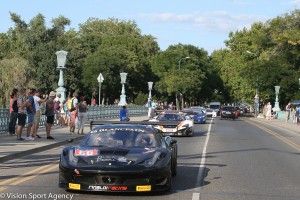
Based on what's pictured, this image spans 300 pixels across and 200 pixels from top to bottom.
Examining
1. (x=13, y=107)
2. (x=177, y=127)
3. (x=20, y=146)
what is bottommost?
(x=20, y=146)

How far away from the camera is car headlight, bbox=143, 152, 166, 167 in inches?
351

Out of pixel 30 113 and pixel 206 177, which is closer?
pixel 206 177

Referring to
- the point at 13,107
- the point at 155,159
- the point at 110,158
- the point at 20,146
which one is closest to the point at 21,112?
the point at 13,107

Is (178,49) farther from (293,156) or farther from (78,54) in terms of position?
(293,156)

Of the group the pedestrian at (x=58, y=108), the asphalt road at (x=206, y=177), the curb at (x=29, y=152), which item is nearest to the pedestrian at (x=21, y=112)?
the curb at (x=29, y=152)

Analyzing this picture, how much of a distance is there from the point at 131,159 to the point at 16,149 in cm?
794

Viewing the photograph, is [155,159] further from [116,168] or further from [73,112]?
[73,112]

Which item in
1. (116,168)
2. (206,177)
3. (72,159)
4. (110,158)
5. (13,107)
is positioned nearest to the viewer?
(116,168)

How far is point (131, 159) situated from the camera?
897cm

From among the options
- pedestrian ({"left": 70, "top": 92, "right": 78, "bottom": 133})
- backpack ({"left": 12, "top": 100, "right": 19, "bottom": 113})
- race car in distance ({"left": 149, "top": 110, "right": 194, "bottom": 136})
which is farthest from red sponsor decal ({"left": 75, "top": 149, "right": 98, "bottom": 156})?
pedestrian ({"left": 70, "top": 92, "right": 78, "bottom": 133})

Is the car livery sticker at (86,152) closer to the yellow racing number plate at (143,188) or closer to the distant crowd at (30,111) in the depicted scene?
the yellow racing number plate at (143,188)

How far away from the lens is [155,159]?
910 centimetres

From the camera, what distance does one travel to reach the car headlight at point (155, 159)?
8.91 meters

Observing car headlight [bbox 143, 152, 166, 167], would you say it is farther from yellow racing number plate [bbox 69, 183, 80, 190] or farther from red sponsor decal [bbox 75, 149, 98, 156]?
yellow racing number plate [bbox 69, 183, 80, 190]
